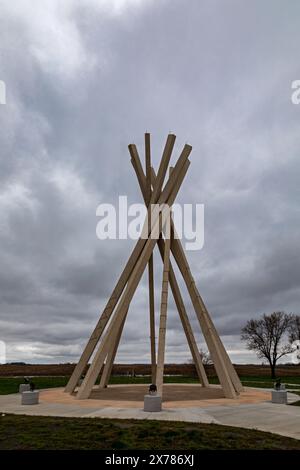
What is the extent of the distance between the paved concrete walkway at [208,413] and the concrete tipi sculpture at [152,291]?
7.16ft

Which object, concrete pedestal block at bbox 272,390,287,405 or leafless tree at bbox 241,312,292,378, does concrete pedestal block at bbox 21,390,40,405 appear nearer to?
concrete pedestal block at bbox 272,390,287,405

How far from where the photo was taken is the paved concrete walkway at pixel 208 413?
9930mm

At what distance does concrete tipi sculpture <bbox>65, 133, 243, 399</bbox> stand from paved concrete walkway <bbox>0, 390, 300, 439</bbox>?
7.16 feet

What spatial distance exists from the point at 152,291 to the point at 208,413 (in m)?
8.81

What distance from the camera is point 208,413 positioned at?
1157cm

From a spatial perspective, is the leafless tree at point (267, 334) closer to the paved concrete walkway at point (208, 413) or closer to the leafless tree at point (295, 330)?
the leafless tree at point (295, 330)

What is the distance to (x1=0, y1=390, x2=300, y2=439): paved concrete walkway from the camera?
32.6 ft

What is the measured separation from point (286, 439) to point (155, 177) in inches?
530

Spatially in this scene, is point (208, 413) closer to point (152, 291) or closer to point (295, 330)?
point (152, 291)

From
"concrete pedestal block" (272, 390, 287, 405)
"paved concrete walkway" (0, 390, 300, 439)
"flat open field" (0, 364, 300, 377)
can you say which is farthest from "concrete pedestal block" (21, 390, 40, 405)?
"flat open field" (0, 364, 300, 377)

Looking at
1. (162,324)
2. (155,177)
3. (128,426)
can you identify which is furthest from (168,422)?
(155,177)

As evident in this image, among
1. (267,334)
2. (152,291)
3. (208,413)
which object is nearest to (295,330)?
(267,334)

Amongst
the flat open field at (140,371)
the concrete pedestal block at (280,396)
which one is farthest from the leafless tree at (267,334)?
the concrete pedestal block at (280,396)
